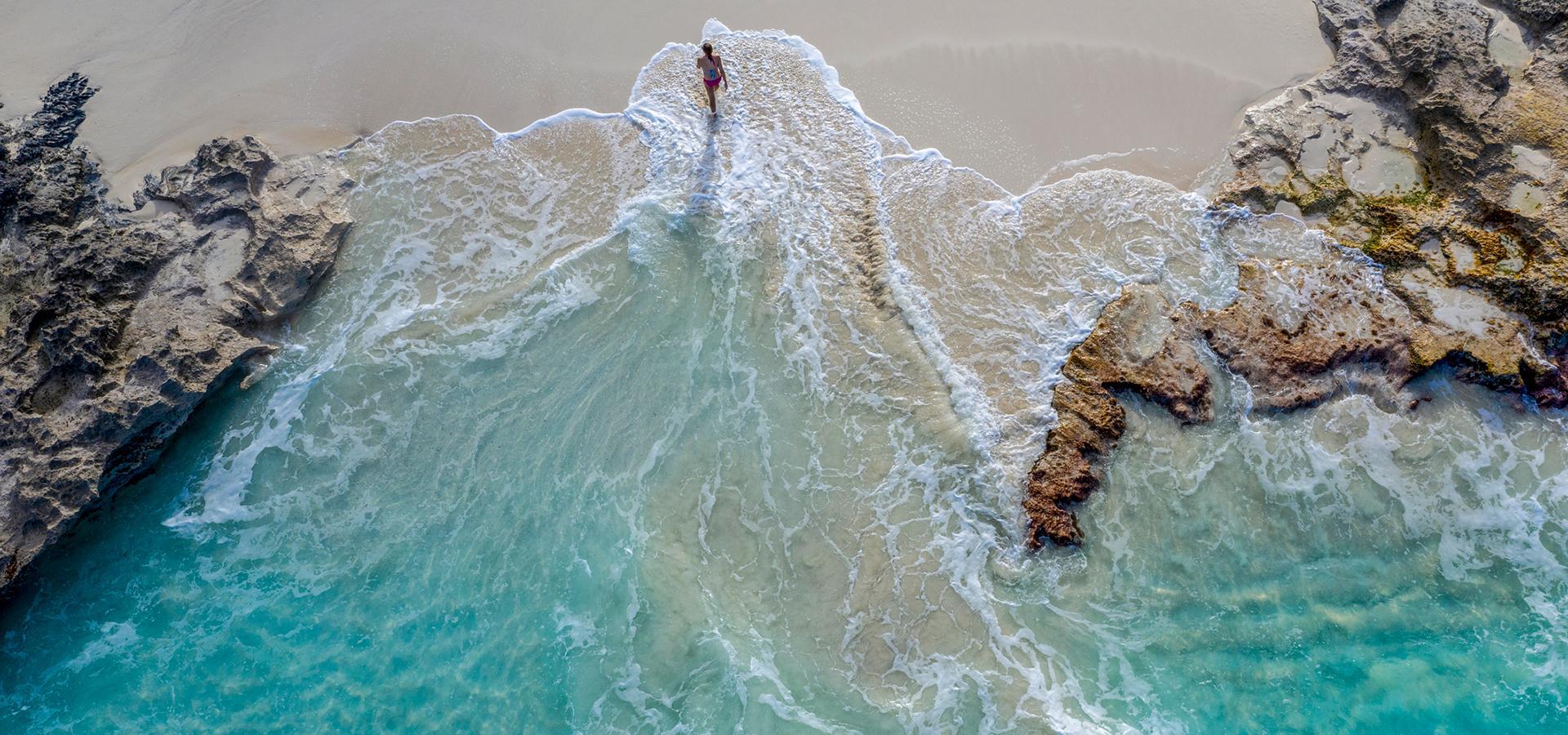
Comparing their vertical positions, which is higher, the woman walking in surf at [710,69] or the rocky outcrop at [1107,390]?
the woman walking in surf at [710,69]

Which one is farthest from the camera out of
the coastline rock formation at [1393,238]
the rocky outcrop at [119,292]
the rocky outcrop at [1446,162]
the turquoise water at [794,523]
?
the rocky outcrop at [1446,162]

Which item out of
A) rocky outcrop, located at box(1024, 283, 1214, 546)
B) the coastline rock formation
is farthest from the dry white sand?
rocky outcrop, located at box(1024, 283, 1214, 546)

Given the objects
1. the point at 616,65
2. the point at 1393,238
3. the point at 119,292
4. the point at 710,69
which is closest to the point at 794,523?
the point at 710,69

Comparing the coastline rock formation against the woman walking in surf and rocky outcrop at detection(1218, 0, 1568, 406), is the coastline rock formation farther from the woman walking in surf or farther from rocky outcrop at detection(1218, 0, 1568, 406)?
the woman walking in surf

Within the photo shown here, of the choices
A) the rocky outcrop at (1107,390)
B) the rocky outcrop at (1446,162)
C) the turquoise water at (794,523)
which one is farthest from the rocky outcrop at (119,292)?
the rocky outcrop at (1446,162)

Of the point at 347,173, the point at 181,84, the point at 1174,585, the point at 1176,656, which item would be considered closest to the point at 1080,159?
the point at 1174,585

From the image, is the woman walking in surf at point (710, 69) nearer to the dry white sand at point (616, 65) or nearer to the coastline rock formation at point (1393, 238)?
the dry white sand at point (616, 65)
